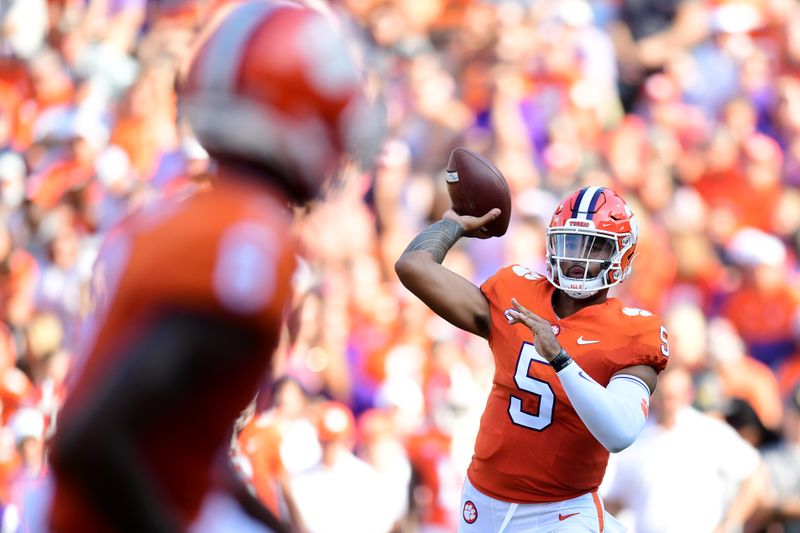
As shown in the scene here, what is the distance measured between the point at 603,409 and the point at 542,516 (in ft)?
1.95

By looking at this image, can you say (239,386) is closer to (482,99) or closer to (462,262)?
(462,262)

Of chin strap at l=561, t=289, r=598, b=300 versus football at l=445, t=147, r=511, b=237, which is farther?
football at l=445, t=147, r=511, b=237

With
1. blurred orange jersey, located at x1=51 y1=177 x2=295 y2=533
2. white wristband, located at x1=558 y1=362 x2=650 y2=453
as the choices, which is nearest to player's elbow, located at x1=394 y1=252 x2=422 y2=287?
white wristband, located at x1=558 y1=362 x2=650 y2=453

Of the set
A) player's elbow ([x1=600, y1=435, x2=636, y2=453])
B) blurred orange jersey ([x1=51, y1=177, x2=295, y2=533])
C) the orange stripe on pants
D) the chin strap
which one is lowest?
the orange stripe on pants

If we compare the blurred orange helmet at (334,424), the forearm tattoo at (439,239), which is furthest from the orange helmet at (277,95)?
the blurred orange helmet at (334,424)

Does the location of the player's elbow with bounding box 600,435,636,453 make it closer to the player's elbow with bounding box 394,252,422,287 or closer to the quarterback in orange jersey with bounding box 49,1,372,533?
the player's elbow with bounding box 394,252,422,287

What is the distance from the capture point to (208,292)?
158 centimetres

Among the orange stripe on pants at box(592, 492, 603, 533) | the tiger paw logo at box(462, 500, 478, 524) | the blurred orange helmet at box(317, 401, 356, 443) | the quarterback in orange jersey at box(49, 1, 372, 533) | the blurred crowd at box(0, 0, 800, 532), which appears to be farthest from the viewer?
the blurred orange helmet at box(317, 401, 356, 443)

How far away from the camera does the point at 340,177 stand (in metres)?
1.85

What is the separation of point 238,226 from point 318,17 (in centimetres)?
38

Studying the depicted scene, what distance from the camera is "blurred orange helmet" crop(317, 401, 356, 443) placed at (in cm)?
669

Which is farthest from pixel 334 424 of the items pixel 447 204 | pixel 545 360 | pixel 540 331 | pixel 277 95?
pixel 277 95

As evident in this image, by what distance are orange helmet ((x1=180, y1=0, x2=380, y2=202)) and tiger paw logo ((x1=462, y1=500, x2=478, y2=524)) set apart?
2342 mm

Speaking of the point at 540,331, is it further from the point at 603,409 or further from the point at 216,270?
the point at 216,270
